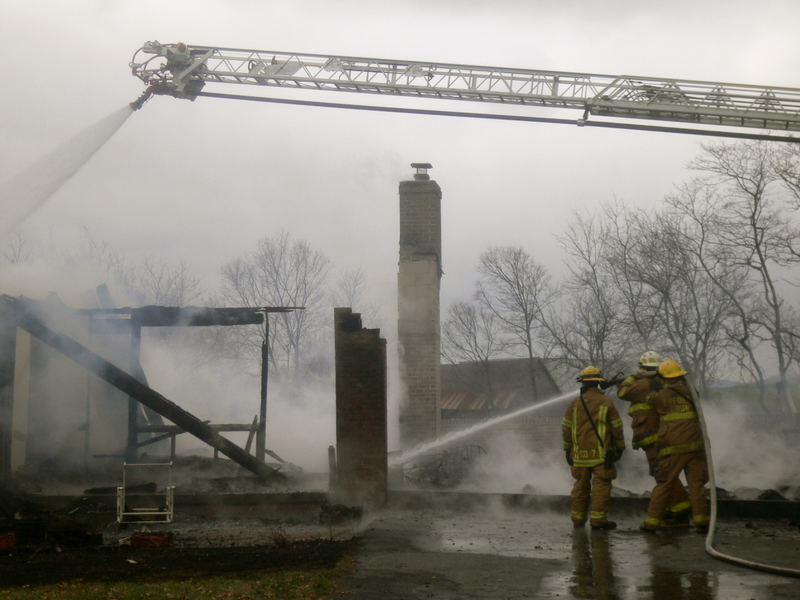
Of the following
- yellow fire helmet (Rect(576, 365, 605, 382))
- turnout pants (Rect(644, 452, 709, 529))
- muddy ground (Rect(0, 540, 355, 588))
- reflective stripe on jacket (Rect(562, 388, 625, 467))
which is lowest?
muddy ground (Rect(0, 540, 355, 588))

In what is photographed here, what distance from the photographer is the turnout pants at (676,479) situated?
352 inches

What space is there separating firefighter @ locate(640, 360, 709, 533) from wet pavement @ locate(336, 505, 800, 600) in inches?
11.1

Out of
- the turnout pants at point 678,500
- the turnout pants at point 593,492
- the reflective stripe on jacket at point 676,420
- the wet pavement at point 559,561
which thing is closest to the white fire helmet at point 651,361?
the reflective stripe on jacket at point 676,420

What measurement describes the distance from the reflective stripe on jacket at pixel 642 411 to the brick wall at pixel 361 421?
3.27 m

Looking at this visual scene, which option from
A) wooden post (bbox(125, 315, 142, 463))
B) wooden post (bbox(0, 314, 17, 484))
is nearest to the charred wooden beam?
wooden post (bbox(0, 314, 17, 484))

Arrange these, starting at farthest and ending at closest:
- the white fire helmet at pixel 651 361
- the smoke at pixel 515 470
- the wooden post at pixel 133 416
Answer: the smoke at pixel 515 470
the wooden post at pixel 133 416
the white fire helmet at pixel 651 361

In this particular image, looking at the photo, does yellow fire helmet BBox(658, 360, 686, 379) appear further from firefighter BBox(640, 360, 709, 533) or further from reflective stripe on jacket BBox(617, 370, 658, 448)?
reflective stripe on jacket BBox(617, 370, 658, 448)

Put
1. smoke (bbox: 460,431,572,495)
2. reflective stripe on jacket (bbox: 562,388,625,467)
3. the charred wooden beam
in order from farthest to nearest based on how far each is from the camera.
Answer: smoke (bbox: 460,431,572,495), the charred wooden beam, reflective stripe on jacket (bbox: 562,388,625,467)

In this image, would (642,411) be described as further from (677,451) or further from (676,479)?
(676,479)

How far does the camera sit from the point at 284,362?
121 feet

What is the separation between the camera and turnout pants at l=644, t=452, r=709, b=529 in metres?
8.94

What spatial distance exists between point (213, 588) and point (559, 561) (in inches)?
109

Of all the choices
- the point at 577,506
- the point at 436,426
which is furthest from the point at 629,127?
the point at 577,506

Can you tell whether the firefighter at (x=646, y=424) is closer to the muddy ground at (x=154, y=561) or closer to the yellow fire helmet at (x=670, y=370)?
the yellow fire helmet at (x=670, y=370)
